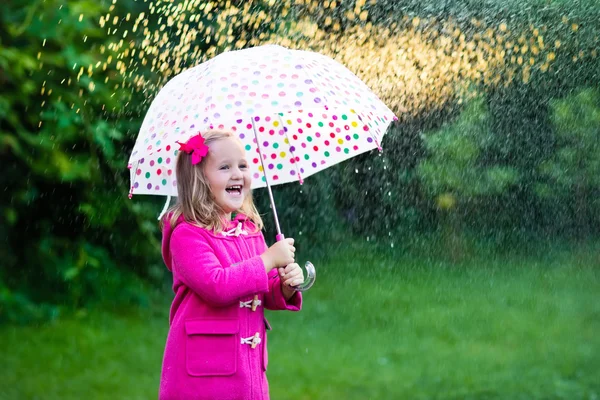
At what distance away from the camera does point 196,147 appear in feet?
7.16

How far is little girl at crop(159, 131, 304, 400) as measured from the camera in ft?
6.93

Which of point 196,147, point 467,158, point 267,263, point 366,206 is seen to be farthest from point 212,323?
point 366,206

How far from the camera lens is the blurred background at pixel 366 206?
13.9 ft

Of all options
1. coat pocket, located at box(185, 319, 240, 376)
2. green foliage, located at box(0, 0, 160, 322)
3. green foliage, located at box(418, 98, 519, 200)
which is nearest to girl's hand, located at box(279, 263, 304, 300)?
coat pocket, located at box(185, 319, 240, 376)

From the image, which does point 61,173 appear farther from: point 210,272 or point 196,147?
point 210,272

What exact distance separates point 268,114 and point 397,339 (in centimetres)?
251

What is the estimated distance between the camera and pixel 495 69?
5.34 meters

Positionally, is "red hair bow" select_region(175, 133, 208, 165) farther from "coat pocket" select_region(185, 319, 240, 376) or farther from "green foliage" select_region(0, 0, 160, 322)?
"green foliage" select_region(0, 0, 160, 322)

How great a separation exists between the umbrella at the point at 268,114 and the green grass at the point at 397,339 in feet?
5.07

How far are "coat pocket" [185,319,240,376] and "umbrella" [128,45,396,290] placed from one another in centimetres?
20

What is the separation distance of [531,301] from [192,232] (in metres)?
3.20

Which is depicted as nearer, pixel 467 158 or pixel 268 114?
pixel 268 114

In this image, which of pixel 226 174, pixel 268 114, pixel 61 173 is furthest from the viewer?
pixel 61 173

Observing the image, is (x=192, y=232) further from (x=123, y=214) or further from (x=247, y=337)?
(x=123, y=214)
